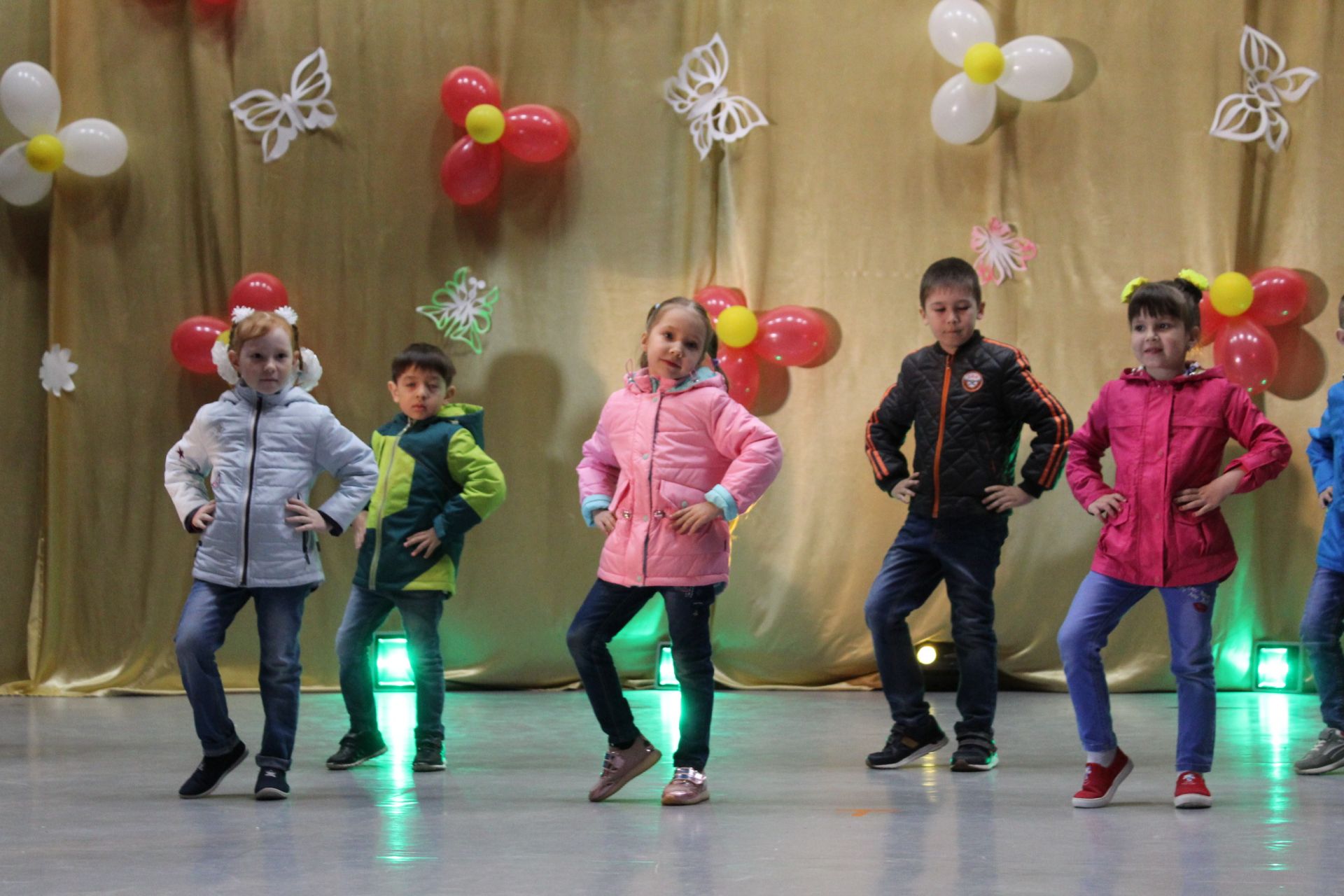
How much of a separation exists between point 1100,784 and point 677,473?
1.10 metres

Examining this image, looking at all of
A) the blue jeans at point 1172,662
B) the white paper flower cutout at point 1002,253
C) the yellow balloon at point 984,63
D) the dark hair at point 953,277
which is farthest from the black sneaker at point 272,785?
the yellow balloon at point 984,63

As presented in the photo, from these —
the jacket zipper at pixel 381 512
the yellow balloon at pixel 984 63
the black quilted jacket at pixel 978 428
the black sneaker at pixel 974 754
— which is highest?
the yellow balloon at pixel 984 63

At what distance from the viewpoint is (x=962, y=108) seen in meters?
5.00

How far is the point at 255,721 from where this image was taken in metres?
4.39

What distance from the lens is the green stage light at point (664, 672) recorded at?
17.2 ft

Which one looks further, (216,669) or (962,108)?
(962,108)

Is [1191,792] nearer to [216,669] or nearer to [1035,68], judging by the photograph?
[216,669]

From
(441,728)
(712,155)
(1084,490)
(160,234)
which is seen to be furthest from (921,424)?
(160,234)

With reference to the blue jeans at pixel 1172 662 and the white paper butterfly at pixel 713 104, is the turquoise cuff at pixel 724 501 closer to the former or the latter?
the blue jeans at pixel 1172 662

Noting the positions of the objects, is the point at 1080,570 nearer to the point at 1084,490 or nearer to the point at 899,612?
the point at 899,612

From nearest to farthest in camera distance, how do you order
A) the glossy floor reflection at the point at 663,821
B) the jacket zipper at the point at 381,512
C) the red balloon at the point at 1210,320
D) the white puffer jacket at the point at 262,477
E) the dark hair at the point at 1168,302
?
the glossy floor reflection at the point at 663,821 → the dark hair at the point at 1168,302 → the white puffer jacket at the point at 262,477 → the jacket zipper at the point at 381,512 → the red balloon at the point at 1210,320

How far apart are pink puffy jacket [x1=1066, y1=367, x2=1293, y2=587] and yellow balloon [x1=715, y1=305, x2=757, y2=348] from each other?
203 centimetres

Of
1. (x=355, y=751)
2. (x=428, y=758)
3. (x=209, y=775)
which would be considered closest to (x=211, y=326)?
(x=355, y=751)

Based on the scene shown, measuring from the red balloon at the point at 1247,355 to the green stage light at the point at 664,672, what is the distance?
221 cm
